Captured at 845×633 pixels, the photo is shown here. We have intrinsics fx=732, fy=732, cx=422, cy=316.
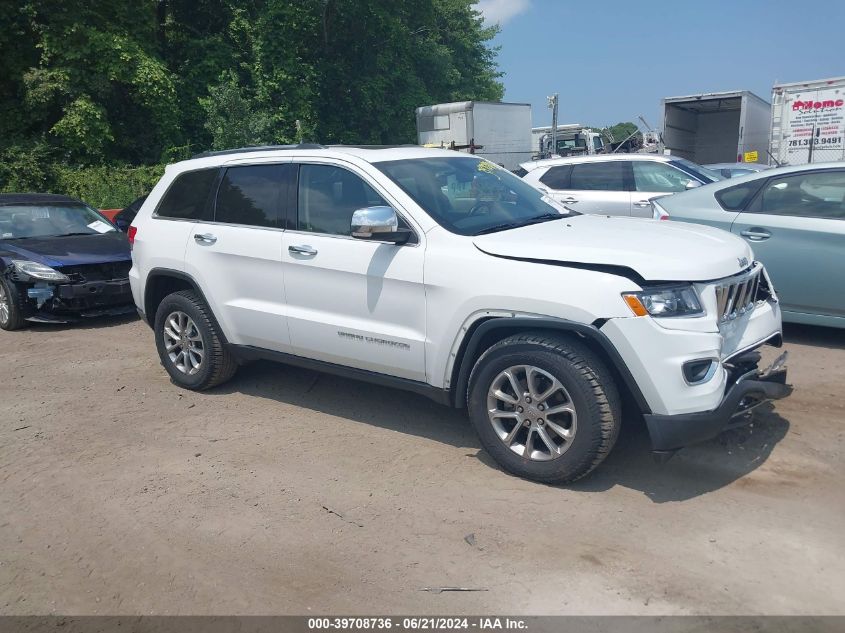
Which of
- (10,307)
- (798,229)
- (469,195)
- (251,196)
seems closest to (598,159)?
(798,229)

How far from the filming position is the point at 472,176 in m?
5.08

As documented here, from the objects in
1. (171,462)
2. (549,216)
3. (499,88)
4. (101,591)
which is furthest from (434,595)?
(499,88)

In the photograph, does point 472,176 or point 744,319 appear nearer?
point 744,319

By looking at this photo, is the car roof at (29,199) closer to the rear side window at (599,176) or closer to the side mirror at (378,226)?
the side mirror at (378,226)

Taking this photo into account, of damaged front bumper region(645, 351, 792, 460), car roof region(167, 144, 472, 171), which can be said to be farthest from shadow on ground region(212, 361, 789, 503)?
car roof region(167, 144, 472, 171)

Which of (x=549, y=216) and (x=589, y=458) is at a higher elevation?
(x=549, y=216)

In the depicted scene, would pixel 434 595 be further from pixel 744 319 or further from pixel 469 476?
pixel 744 319

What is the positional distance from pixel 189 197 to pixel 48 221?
4.46 metres

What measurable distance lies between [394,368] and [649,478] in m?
1.62

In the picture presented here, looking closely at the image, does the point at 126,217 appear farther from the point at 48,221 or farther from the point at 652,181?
the point at 652,181

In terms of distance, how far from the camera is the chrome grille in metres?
3.89

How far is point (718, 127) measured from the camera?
21.4 meters

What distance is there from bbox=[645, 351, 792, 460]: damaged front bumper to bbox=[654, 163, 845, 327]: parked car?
257 cm

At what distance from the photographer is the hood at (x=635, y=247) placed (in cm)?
375
